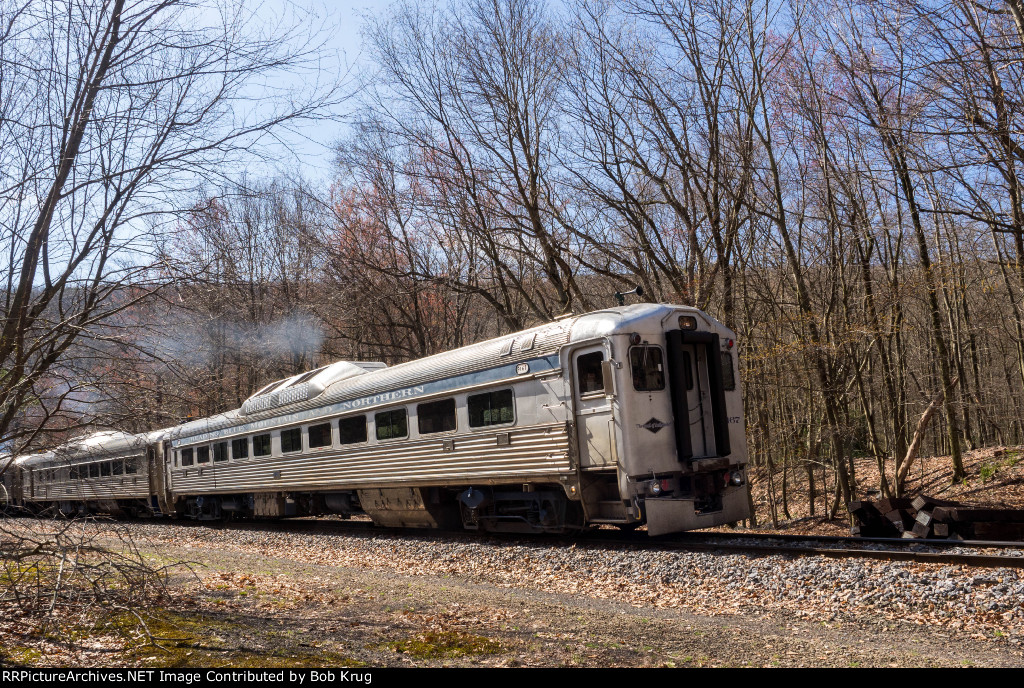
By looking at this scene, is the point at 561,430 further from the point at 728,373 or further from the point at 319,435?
the point at 319,435

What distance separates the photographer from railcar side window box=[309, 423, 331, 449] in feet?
50.8

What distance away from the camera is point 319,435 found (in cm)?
1578

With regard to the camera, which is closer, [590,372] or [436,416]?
[590,372]

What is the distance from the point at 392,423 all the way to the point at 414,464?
94 centimetres

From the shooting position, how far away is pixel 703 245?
1755 cm

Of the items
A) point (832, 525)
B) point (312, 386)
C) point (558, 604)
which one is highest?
point (312, 386)

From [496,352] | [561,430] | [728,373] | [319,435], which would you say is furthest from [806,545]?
[319,435]

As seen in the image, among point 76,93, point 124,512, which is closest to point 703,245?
point 76,93

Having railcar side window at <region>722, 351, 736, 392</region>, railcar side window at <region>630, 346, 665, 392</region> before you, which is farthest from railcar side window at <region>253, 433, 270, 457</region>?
railcar side window at <region>722, 351, 736, 392</region>

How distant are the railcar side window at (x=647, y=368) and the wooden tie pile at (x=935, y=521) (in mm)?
3514

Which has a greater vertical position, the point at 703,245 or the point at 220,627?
the point at 703,245
